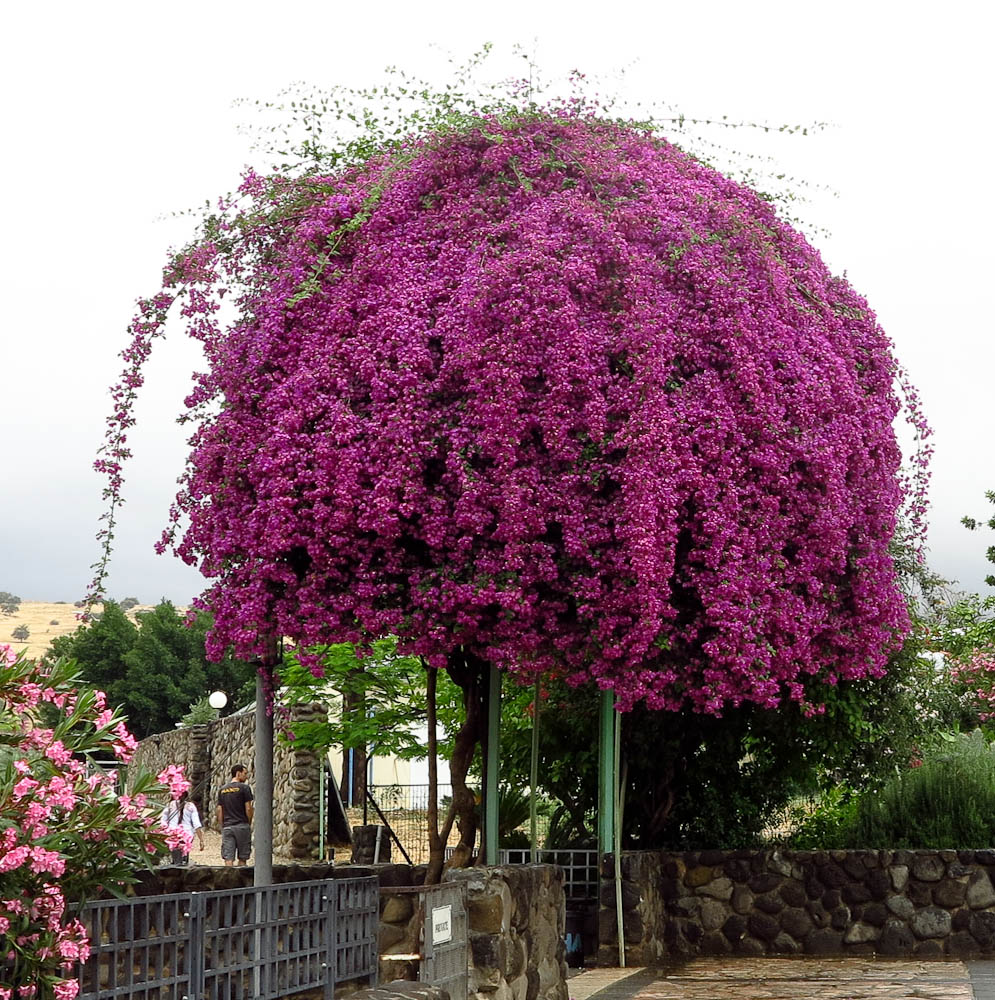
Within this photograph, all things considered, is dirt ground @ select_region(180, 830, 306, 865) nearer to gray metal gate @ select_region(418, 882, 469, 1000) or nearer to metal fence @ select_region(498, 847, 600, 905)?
metal fence @ select_region(498, 847, 600, 905)

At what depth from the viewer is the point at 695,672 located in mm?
10289

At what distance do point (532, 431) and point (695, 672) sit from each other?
6.52ft

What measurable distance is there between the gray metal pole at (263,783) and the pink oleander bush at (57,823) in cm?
502

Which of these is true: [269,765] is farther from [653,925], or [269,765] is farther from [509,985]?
[653,925]

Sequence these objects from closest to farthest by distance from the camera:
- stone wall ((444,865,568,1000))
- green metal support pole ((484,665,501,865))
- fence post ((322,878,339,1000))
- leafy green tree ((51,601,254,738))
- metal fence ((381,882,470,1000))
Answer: fence post ((322,878,339,1000)), metal fence ((381,882,470,1000)), stone wall ((444,865,568,1000)), green metal support pole ((484,665,501,865)), leafy green tree ((51,601,254,738))

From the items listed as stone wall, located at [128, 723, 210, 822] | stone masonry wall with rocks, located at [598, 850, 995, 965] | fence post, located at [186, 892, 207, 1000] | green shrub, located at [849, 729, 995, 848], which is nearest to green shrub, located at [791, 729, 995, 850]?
green shrub, located at [849, 729, 995, 848]

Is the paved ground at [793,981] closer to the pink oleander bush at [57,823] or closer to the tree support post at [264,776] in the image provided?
the tree support post at [264,776]

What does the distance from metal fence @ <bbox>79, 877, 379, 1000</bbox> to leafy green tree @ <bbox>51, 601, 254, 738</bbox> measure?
1951 inches

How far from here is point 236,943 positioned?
267 inches

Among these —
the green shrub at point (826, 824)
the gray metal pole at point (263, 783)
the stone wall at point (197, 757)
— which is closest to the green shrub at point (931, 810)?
the green shrub at point (826, 824)

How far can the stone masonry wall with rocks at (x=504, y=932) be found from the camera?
26.8ft

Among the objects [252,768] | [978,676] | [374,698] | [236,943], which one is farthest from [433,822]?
[252,768]

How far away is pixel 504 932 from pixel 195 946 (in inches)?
127

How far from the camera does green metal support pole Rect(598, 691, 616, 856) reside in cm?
1314
